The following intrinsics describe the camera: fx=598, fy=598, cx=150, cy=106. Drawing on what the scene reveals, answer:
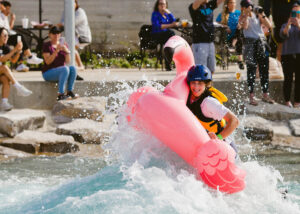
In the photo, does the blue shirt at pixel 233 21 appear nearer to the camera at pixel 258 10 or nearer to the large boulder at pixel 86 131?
the camera at pixel 258 10

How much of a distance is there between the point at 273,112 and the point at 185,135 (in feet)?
16.7

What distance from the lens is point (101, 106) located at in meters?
9.95

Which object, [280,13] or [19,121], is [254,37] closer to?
[280,13]

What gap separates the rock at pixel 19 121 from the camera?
9055 millimetres

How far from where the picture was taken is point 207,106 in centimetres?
561

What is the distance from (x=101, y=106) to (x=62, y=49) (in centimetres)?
117

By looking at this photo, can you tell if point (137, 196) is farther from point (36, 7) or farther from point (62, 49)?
point (36, 7)

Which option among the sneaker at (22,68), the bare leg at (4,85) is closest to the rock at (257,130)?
the bare leg at (4,85)

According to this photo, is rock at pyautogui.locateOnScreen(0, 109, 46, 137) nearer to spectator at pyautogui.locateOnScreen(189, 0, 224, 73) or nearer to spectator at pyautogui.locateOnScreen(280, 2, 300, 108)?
spectator at pyautogui.locateOnScreen(189, 0, 224, 73)

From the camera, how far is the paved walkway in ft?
36.4

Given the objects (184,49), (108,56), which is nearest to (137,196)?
(184,49)

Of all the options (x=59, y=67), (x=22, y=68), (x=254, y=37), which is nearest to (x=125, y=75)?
(x=59, y=67)

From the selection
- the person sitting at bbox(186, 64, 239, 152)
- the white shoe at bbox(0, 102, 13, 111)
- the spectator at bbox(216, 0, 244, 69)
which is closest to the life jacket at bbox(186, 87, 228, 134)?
the person sitting at bbox(186, 64, 239, 152)

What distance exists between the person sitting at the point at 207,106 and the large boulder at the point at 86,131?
3.67 meters
